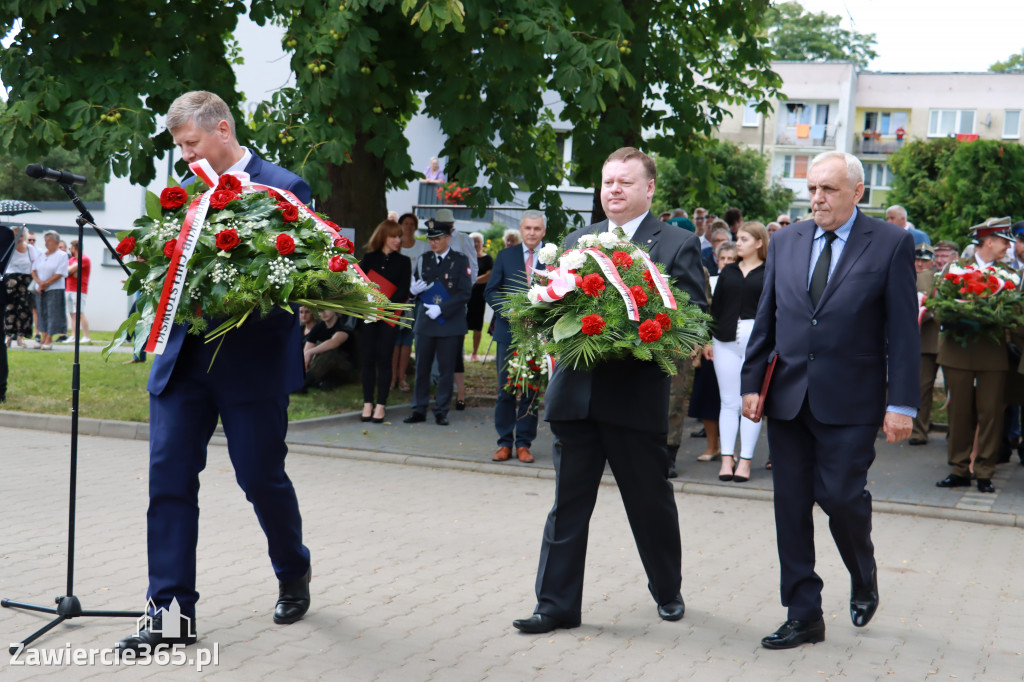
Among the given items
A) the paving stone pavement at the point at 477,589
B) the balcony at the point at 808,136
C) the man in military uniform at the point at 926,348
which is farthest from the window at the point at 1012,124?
the paving stone pavement at the point at 477,589

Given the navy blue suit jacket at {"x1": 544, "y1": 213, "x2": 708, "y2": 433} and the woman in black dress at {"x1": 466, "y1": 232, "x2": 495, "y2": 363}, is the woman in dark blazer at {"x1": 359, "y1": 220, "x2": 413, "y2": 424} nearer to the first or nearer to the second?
the woman in black dress at {"x1": 466, "y1": 232, "x2": 495, "y2": 363}

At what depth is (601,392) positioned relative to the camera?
5039mm

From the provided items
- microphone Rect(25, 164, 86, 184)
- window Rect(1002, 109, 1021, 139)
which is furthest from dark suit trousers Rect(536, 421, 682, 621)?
window Rect(1002, 109, 1021, 139)

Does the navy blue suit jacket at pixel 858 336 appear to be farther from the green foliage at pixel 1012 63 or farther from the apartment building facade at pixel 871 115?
the green foliage at pixel 1012 63

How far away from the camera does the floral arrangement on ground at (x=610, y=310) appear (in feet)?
15.6

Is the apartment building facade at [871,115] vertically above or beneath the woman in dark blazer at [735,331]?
above

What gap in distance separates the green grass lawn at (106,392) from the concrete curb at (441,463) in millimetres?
272

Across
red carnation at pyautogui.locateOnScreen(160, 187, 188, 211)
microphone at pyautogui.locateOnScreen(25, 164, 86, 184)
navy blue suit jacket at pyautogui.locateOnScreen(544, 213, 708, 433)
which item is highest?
microphone at pyautogui.locateOnScreen(25, 164, 86, 184)

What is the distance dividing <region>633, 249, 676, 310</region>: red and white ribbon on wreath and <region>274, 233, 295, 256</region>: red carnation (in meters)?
1.58

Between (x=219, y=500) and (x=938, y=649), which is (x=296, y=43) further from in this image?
(x=938, y=649)

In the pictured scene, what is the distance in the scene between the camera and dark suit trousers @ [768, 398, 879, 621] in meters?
4.99

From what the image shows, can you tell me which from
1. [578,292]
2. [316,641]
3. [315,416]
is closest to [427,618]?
[316,641]

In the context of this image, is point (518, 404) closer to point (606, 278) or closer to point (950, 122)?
point (606, 278)

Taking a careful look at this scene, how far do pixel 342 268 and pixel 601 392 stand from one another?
137 cm
